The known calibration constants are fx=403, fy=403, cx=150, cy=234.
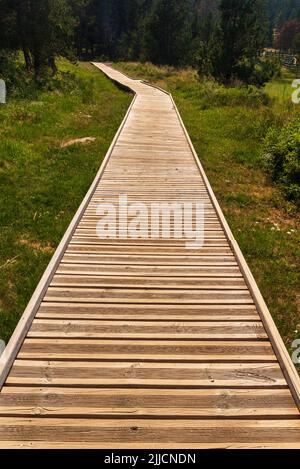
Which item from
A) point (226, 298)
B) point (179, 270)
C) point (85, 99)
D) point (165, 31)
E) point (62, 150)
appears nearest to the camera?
point (226, 298)

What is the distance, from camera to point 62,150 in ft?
45.0

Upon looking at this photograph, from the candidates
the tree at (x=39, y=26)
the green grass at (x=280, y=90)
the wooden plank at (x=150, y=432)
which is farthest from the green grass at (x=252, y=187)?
the tree at (x=39, y=26)

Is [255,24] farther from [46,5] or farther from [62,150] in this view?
[62,150]

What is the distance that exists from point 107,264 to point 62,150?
7.99 metres

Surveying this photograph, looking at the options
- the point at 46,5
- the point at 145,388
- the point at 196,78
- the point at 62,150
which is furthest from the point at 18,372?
the point at 196,78

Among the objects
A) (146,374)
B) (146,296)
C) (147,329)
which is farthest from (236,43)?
(146,374)

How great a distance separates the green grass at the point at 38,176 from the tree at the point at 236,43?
10.4m

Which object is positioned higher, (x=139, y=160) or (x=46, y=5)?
(x=46, y=5)

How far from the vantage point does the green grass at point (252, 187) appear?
698cm

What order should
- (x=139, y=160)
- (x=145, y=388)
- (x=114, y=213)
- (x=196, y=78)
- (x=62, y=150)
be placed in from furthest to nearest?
(x=196, y=78) → (x=62, y=150) → (x=139, y=160) → (x=114, y=213) → (x=145, y=388)

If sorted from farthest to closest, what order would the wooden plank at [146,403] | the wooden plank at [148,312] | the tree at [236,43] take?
the tree at [236,43] < the wooden plank at [148,312] < the wooden plank at [146,403]

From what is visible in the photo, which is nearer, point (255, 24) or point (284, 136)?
point (284, 136)

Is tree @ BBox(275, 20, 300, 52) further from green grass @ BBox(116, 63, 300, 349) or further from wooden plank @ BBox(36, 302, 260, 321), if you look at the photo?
wooden plank @ BBox(36, 302, 260, 321)

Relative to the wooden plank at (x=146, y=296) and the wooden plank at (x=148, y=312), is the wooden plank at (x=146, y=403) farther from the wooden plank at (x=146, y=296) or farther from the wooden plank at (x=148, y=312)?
the wooden plank at (x=146, y=296)
